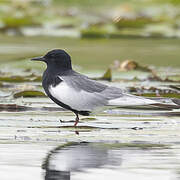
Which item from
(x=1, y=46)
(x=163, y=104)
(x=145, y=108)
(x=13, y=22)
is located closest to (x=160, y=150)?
(x=163, y=104)

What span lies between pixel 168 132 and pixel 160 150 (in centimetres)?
68

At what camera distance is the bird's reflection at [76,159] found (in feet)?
15.3

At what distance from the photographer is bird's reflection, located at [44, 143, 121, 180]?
465cm

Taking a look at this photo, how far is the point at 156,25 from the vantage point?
17.2m

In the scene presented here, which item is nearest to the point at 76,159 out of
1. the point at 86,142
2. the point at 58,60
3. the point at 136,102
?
the point at 86,142

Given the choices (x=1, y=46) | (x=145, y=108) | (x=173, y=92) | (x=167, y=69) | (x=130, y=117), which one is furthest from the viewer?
(x=1, y=46)

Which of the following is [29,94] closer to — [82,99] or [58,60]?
[58,60]

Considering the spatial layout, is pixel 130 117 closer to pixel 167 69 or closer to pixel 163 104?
pixel 163 104

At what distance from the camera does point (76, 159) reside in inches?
196

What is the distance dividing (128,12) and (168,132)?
45.7 feet

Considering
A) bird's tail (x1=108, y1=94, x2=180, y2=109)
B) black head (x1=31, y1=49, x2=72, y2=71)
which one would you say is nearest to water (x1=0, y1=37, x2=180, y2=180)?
bird's tail (x1=108, y1=94, x2=180, y2=109)

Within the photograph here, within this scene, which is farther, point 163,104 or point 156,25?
point 156,25

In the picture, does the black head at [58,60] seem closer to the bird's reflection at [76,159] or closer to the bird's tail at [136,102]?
the bird's tail at [136,102]

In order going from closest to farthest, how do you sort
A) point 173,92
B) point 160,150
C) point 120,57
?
point 160,150, point 173,92, point 120,57
